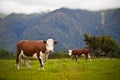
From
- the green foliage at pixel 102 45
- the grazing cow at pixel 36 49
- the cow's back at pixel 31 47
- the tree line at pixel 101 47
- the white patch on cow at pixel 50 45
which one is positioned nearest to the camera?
the white patch on cow at pixel 50 45

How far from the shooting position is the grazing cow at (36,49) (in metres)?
14.3

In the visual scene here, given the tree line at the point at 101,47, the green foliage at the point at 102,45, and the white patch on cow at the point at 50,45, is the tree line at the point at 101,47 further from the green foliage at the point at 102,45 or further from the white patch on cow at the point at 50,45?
the white patch on cow at the point at 50,45

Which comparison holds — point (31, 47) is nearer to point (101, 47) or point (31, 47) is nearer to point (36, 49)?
point (36, 49)

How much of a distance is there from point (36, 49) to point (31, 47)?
33 centimetres

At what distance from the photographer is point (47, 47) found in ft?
47.0

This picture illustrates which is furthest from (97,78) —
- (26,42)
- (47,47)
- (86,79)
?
(26,42)

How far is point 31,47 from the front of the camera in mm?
14812

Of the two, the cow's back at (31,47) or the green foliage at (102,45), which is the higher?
the cow's back at (31,47)

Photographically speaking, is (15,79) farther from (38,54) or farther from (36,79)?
(38,54)

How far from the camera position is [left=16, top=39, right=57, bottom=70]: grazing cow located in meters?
14.3

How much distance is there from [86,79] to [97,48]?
43887 millimetres

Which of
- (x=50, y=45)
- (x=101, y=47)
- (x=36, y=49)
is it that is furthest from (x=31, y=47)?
(x=101, y=47)

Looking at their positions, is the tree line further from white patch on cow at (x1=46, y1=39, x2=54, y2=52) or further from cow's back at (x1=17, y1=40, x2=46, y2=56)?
white patch on cow at (x1=46, y1=39, x2=54, y2=52)

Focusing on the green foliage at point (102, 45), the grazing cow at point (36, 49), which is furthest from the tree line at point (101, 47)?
the grazing cow at point (36, 49)
